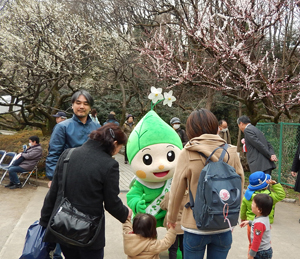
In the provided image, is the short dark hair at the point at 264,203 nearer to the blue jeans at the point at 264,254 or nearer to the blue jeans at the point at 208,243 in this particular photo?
the blue jeans at the point at 264,254

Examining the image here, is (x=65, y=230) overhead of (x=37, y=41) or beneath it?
beneath

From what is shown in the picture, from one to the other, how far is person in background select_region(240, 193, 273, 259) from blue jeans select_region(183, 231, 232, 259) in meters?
0.78

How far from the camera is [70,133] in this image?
3438mm

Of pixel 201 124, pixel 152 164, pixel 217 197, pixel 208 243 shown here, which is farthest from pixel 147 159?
pixel 217 197

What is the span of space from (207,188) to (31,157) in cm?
635

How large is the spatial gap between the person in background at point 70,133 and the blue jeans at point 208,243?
1.72 m

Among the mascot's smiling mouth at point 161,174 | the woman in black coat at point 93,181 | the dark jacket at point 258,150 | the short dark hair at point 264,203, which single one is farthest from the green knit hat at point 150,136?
the dark jacket at point 258,150

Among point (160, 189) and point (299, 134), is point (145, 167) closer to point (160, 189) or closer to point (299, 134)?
point (160, 189)

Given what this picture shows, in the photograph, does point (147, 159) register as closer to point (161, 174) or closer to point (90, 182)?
point (161, 174)

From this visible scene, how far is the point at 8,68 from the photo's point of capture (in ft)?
37.3

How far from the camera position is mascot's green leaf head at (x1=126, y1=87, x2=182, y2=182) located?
3551 millimetres

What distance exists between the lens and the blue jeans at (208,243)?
235 centimetres

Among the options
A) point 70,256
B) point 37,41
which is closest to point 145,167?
point 70,256

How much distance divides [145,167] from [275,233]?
2.70 meters
